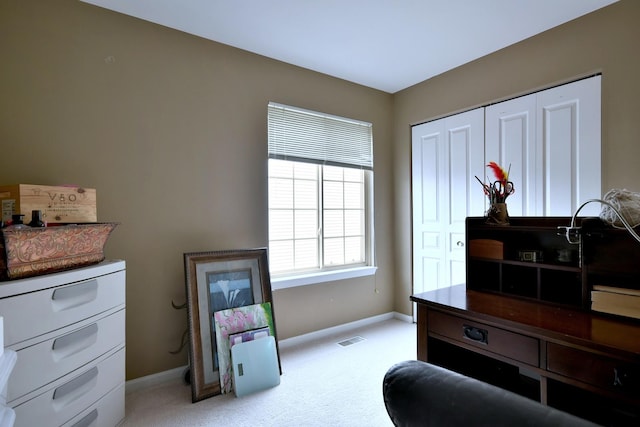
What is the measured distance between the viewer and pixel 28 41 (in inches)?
75.0

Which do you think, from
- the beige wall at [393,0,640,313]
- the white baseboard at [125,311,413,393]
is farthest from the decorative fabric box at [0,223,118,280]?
the beige wall at [393,0,640,313]

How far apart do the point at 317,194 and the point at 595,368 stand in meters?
2.40

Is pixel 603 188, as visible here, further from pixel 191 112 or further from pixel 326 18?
pixel 191 112

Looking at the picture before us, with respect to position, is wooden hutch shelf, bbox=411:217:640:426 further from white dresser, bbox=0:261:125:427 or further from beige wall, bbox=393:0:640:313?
white dresser, bbox=0:261:125:427

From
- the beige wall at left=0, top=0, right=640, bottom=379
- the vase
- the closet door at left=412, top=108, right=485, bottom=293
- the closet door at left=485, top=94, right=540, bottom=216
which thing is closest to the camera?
the vase

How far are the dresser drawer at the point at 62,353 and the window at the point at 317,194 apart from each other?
1337mm

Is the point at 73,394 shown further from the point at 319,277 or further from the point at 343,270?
the point at 343,270

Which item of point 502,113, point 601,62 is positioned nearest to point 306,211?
point 502,113

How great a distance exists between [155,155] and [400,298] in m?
2.88

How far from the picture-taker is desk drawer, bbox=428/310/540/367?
129 centimetres

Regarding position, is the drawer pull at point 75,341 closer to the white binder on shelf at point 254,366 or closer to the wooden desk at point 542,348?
the white binder on shelf at point 254,366

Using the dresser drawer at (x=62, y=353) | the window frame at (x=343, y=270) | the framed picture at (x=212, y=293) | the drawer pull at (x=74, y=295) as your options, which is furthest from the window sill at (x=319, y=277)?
the drawer pull at (x=74, y=295)

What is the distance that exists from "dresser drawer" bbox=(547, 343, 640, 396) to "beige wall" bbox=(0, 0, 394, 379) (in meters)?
2.09

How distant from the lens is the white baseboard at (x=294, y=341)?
2.21m
